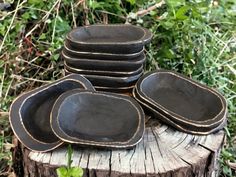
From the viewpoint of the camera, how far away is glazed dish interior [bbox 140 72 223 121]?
162cm

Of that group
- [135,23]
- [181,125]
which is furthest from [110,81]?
[135,23]

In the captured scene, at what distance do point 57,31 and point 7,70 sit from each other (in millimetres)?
277

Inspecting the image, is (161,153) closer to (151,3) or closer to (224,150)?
(224,150)

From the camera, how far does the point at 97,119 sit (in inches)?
61.3

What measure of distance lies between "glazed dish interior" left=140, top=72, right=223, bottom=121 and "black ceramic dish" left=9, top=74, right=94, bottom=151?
0.23 meters

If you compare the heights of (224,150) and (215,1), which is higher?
(215,1)

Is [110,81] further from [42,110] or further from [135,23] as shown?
[135,23]

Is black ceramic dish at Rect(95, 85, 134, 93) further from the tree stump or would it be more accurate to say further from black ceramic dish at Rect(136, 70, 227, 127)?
the tree stump

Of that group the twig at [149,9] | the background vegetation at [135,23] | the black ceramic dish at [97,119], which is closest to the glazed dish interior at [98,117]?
the black ceramic dish at [97,119]

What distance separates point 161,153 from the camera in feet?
4.85

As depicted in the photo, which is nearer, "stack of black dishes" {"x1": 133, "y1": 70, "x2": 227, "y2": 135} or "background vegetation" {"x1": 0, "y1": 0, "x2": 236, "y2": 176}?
"stack of black dishes" {"x1": 133, "y1": 70, "x2": 227, "y2": 135}

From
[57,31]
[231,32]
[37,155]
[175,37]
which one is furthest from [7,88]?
[231,32]

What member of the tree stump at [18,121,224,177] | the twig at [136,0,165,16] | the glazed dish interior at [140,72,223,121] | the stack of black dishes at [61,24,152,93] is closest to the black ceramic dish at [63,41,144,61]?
the stack of black dishes at [61,24,152,93]

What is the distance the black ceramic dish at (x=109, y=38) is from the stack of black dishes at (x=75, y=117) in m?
0.12
